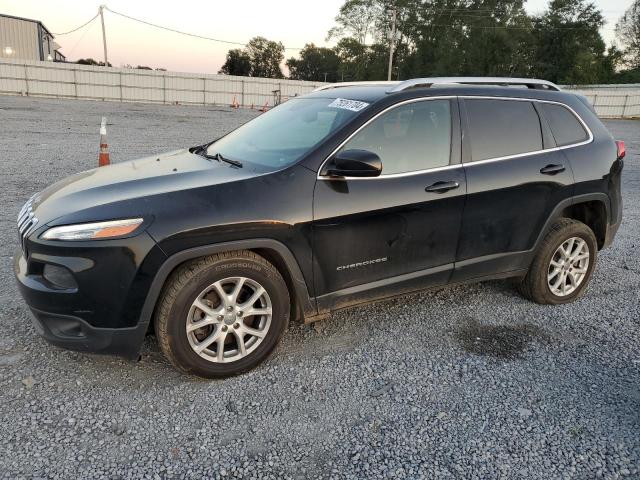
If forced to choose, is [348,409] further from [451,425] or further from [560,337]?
[560,337]

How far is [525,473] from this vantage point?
7.75 ft

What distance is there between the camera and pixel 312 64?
327 feet

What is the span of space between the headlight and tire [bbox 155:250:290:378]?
0.37 metres

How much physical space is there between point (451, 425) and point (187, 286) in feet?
5.46

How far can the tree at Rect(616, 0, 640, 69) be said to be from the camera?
69250 mm

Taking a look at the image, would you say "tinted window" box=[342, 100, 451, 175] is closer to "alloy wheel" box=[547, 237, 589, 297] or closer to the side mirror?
the side mirror

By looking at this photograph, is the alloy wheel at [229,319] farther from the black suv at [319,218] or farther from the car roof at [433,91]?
the car roof at [433,91]

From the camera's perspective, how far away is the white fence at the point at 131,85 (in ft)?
103

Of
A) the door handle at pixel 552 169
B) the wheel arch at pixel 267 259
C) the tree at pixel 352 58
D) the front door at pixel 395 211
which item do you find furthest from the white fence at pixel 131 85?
the tree at pixel 352 58

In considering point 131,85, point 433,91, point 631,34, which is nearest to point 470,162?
point 433,91

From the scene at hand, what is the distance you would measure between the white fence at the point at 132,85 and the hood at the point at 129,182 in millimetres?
25976

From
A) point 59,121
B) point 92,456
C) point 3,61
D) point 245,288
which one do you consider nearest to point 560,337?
point 245,288

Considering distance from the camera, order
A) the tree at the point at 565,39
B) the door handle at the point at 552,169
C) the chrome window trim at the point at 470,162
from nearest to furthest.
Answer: the chrome window trim at the point at 470,162 < the door handle at the point at 552,169 < the tree at the point at 565,39

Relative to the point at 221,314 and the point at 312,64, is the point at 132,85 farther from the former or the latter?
the point at 312,64
